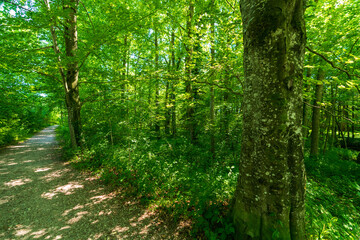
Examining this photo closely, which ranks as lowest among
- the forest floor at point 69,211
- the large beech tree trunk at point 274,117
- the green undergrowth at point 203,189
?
the forest floor at point 69,211

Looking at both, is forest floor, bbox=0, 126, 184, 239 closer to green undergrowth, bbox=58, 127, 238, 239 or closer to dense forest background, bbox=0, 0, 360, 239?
green undergrowth, bbox=58, 127, 238, 239

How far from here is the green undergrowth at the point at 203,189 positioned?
8.00ft

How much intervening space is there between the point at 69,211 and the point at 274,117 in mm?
4882

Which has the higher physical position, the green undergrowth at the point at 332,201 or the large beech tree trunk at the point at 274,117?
the large beech tree trunk at the point at 274,117

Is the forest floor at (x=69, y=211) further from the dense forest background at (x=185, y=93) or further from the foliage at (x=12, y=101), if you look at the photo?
the foliage at (x=12, y=101)

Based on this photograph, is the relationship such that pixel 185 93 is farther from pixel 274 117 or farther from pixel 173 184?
pixel 274 117

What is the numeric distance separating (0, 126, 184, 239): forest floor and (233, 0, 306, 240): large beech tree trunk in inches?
73.1

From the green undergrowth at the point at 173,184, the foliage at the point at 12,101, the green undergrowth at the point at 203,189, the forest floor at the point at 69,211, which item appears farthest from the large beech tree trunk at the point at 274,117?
the foliage at the point at 12,101

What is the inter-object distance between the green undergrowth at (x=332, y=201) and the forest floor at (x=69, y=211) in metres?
2.44

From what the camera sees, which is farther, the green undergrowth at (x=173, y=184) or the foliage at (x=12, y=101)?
the foliage at (x=12, y=101)

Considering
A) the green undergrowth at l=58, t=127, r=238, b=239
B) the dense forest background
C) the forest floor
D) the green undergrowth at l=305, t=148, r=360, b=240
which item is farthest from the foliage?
the green undergrowth at l=305, t=148, r=360, b=240

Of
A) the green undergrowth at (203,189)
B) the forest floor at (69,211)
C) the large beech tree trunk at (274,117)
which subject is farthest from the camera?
the forest floor at (69,211)

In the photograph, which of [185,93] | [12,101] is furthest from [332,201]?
[12,101]

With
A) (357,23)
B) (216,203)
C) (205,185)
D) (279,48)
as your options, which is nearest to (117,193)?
(205,185)
